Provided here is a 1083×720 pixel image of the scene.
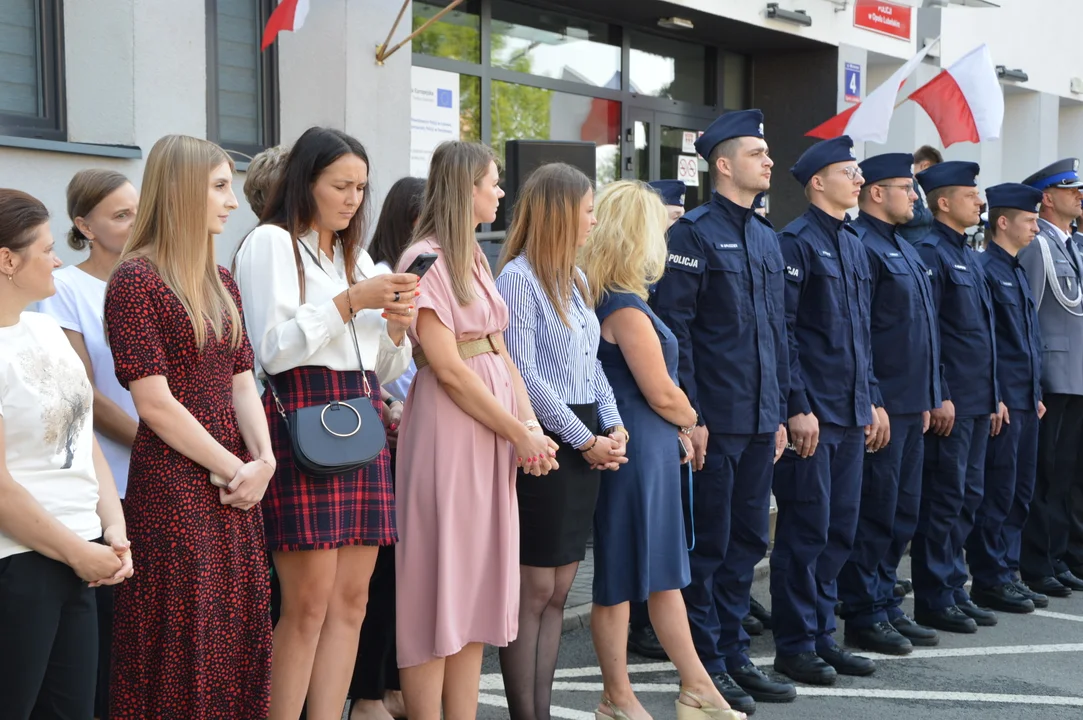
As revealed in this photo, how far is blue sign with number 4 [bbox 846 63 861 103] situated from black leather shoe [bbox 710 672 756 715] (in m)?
8.86

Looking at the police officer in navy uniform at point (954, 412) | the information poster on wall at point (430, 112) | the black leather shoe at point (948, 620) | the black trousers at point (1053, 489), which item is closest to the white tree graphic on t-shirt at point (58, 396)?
the police officer in navy uniform at point (954, 412)

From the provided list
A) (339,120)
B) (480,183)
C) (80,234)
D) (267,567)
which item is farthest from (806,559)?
(339,120)

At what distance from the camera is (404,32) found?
28.2 ft

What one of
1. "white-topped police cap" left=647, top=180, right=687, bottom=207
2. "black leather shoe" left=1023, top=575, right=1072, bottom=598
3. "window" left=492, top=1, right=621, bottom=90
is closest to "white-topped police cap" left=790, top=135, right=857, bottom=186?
"white-topped police cap" left=647, top=180, right=687, bottom=207

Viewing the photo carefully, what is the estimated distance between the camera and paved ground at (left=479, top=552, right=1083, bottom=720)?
203 inches

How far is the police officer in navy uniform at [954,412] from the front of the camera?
6.64m

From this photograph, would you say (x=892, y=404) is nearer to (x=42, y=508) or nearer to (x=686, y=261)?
(x=686, y=261)

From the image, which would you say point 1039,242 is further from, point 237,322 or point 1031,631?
point 237,322

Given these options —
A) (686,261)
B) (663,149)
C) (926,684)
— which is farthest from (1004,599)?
(663,149)

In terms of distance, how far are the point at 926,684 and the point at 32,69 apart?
5229 millimetres

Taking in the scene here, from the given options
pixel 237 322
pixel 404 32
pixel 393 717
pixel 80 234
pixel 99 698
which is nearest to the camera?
pixel 237 322

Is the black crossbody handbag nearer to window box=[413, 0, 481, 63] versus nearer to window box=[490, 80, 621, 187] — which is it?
window box=[413, 0, 481, 63]

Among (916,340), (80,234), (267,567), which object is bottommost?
(267,567)

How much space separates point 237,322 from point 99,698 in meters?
1.18
